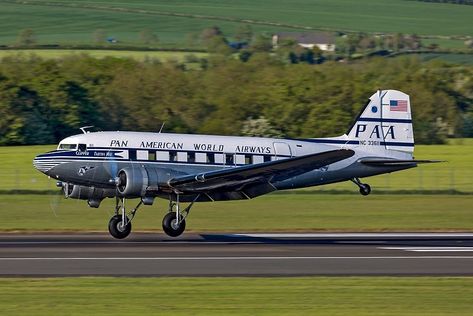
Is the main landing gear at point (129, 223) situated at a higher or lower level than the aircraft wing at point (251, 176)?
lower

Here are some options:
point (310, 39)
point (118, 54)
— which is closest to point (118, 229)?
point (118, 54)

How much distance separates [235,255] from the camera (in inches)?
1115

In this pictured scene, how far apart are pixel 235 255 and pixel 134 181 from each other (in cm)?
524

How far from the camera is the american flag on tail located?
37375 millimetres

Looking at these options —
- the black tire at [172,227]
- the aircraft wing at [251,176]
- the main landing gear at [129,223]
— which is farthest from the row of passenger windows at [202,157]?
the black tire at [172,227]

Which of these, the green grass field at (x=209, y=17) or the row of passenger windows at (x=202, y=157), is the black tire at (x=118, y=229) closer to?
the row of passenger windows at (x=202, y=157)

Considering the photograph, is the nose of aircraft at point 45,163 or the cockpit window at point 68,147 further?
the cockpit window at point 68,147

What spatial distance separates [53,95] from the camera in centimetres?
8156

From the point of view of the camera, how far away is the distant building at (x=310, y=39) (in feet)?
526

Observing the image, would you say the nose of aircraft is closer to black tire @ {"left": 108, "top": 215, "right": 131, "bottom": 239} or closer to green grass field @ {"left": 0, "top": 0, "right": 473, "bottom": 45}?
black tire @ {"left": 108, "top": 215, "right": 131, "bottom": 239}
